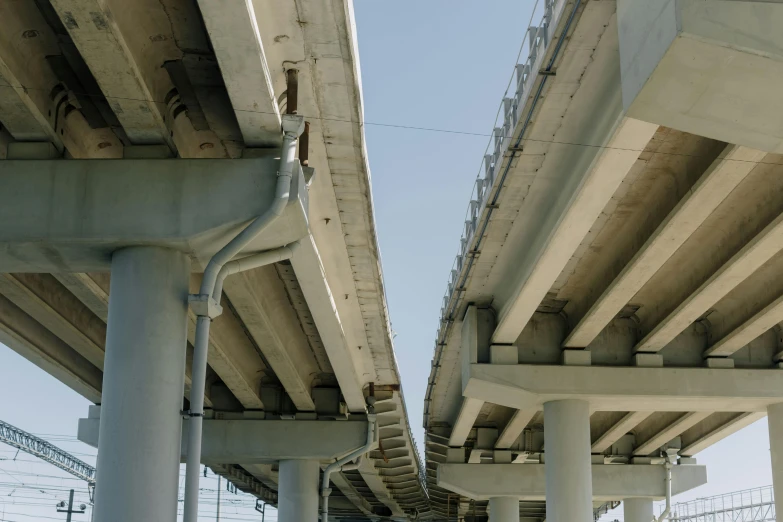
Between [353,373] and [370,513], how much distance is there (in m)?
37.2

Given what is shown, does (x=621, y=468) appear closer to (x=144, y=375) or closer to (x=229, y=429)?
(x=229, y=429)

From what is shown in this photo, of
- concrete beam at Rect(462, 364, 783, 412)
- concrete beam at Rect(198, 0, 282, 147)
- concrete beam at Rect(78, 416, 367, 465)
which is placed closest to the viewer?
concrete beam at Rect(198, 0, 282, 147)

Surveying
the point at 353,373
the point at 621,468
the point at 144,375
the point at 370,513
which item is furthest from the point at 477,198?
the point at 370,513

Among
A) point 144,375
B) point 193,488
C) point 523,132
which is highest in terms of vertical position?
point 523,132

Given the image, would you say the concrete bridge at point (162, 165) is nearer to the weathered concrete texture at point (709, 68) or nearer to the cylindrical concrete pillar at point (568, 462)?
the weathered concrete texture at point (709, 68)

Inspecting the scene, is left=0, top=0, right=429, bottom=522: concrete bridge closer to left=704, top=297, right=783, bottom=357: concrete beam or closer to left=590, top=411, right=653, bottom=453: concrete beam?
left=704, top=297, right=783, bottom=357: concrete beam

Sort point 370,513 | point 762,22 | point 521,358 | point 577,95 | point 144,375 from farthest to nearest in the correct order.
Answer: point 370,513, point 521,358, point 577,95, point 144,375, point 762,22

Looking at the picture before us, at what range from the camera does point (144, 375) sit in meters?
12.3

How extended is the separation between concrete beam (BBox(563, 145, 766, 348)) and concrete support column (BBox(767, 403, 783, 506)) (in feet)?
16.5

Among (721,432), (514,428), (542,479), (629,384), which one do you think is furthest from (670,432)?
(629,384)

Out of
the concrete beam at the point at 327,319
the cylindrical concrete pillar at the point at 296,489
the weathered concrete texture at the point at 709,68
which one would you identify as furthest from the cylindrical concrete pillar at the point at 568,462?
the weathered concrete texture at the point at 709,68

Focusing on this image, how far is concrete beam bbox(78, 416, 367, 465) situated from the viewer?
27312 mm

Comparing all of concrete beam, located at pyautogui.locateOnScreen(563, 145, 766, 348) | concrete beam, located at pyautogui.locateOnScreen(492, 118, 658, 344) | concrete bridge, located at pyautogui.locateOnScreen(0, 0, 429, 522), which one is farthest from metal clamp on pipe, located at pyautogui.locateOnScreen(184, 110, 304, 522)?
concrete beam, located at pyautogui.locateOnScreen(563, 145, 766, 348)

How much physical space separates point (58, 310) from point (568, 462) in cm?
1108
